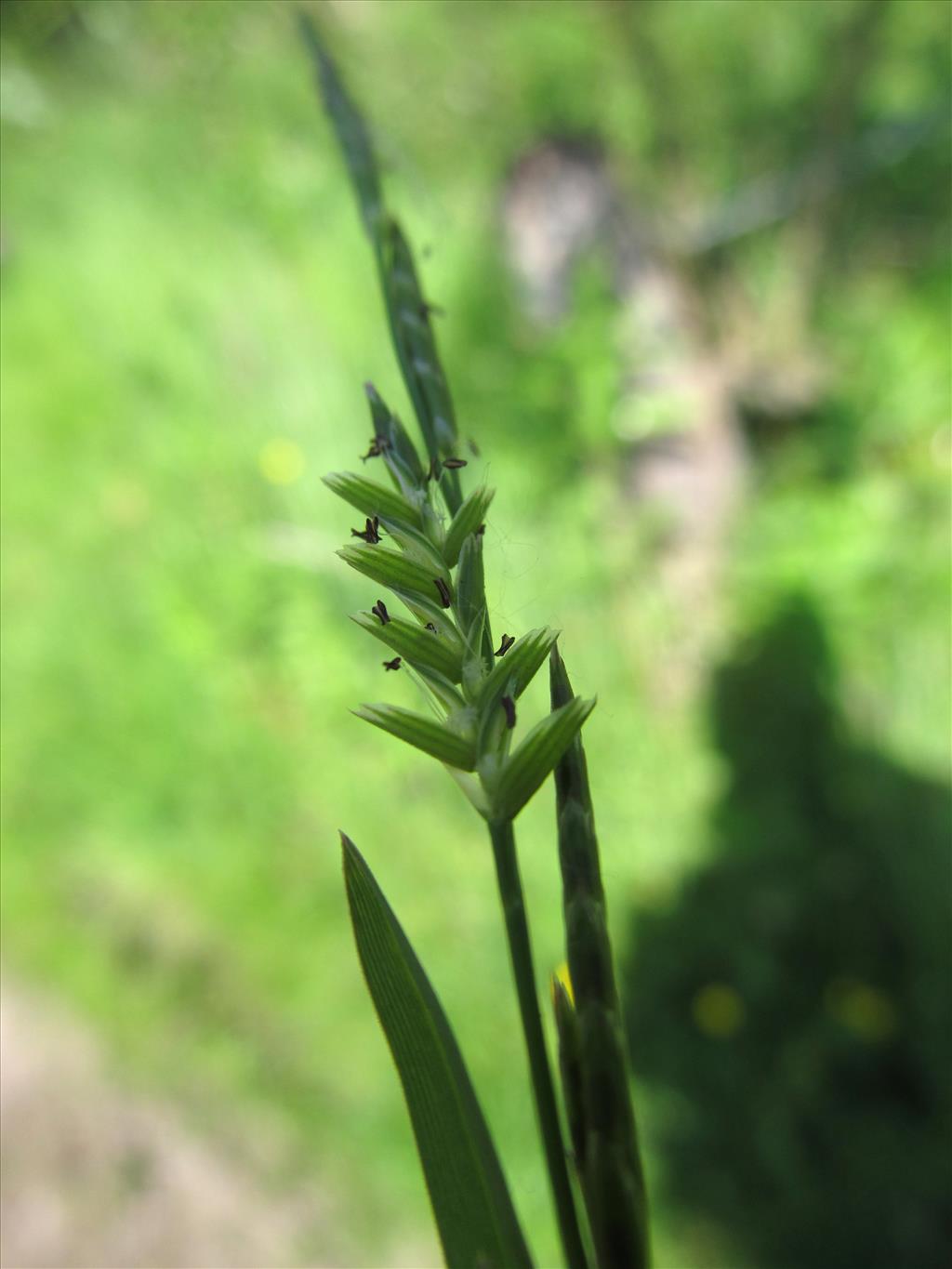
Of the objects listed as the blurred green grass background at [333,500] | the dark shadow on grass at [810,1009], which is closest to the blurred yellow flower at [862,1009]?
the dark shadow on grass at [810,1009]

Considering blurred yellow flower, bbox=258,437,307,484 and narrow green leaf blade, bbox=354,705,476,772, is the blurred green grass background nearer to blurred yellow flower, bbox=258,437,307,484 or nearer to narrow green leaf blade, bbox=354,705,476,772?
blurred yellow flower, bbox=258,437,307,484

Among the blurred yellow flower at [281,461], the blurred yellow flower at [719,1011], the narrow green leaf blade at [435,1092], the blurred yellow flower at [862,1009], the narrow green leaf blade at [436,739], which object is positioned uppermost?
the blurred yellow flower at [281,461]

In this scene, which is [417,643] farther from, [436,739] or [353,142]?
[353,142]

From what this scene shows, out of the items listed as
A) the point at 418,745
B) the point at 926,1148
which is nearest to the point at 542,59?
the point at 926,1148

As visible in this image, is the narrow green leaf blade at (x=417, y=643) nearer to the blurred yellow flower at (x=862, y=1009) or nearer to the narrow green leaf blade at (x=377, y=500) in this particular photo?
the narrow green leaf blade at (x=377, y=500)

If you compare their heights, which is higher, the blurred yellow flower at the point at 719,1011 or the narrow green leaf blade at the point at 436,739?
the blurred yellow flower at the point at 719,1011

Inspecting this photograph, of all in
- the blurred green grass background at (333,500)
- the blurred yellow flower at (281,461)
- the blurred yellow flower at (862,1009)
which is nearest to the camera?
the blurred yellow flower at (862,1009)
